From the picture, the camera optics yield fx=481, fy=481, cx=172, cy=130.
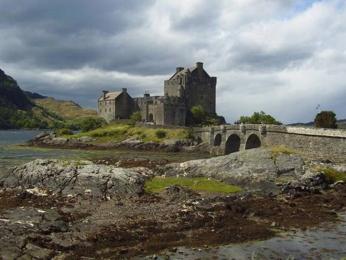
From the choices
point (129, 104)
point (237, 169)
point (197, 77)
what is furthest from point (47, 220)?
point (129, 104)

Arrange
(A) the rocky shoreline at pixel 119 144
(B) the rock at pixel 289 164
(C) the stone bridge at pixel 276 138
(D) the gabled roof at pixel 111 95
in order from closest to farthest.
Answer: (B) the rock at pixel 289 164, (C) the stone bridge at pixel 276 138, (A) the rocky shoreline at pixel 119 144, (D) the gabled roof at pixel 111 95

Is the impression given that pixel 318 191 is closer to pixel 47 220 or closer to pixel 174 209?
pixel 174 209

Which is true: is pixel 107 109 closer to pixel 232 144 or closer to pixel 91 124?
pixel 91 124

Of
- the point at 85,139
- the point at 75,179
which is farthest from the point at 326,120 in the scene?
the point at 85,139

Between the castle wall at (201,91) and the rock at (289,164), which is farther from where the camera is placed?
the castle wall at (201,91)

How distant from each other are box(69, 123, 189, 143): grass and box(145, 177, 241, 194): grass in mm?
51578

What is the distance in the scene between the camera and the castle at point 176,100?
107 meters

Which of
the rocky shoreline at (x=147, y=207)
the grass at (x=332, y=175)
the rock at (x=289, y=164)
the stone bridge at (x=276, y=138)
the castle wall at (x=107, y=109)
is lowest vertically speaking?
the rocky shoreline at (x=147, y=207)

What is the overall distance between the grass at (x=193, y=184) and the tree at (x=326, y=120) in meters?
30.8

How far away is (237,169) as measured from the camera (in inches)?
1631

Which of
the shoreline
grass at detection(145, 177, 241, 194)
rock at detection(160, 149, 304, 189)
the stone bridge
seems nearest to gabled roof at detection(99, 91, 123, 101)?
the stone bridge

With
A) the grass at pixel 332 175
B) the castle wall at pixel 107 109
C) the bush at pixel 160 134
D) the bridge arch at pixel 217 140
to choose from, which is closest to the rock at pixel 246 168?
the grass at pixel 332 175

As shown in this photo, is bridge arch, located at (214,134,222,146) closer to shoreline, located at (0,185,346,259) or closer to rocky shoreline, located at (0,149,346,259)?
rocky shoreline, located at (0,149,346,259)

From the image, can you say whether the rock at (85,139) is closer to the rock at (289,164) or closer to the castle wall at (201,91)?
the castle wall at (201,91)
